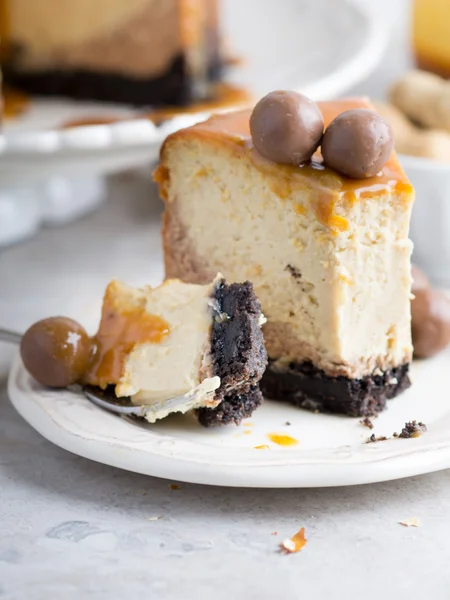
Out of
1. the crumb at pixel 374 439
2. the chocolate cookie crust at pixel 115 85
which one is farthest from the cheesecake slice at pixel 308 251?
the chocolate cookie crust at pixel 115 85

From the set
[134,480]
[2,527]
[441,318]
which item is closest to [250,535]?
[134,480]

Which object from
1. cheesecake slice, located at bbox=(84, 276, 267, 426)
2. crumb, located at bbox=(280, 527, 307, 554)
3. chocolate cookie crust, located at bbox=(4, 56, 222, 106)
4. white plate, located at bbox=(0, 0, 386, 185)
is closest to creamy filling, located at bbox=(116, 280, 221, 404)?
cheesecake slice, located at bbox=(84, 276, 267, 426)

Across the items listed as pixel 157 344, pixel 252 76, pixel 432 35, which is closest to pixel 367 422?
pixel 157 344

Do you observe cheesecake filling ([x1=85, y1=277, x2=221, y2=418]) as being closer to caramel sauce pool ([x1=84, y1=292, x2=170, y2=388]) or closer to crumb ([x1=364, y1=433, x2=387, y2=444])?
caramel sauce pool ([x1=84, y1=292, x2=170, y2=388])

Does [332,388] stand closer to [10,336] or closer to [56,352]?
[56,352]

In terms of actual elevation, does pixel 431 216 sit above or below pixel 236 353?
below

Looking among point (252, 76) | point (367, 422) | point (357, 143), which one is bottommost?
point (367, 422)

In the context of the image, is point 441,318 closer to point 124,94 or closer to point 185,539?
point 185,539

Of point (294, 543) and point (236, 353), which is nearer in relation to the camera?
point (294, 543)
